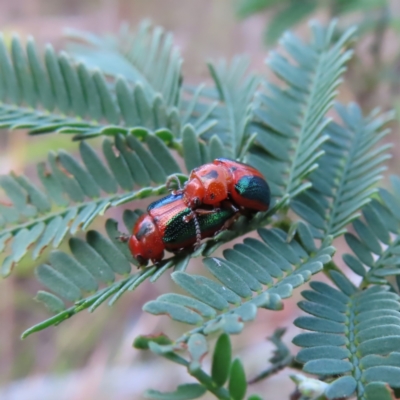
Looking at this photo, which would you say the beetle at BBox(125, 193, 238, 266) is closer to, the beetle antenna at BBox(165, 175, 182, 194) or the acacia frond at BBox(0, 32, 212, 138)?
the beetle antenna at BBox(165, 175, 182, 194)

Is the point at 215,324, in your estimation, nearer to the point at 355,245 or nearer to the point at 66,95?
the point at 355,245

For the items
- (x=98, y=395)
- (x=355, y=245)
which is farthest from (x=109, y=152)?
(x=98, y=395)

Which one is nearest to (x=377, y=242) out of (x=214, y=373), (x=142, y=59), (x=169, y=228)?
(x=169, y=228)

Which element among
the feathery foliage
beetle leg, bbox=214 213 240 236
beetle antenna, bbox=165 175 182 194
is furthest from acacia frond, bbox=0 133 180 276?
the feathery foliage

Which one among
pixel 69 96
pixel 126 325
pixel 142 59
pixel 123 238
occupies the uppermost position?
pixel 142 59

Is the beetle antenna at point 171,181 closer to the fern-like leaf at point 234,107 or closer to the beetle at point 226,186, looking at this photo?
the beetle at point 226,186

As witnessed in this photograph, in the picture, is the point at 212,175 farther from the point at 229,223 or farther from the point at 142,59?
the point at 142,59

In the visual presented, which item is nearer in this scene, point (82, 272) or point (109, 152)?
point (82, 272)
